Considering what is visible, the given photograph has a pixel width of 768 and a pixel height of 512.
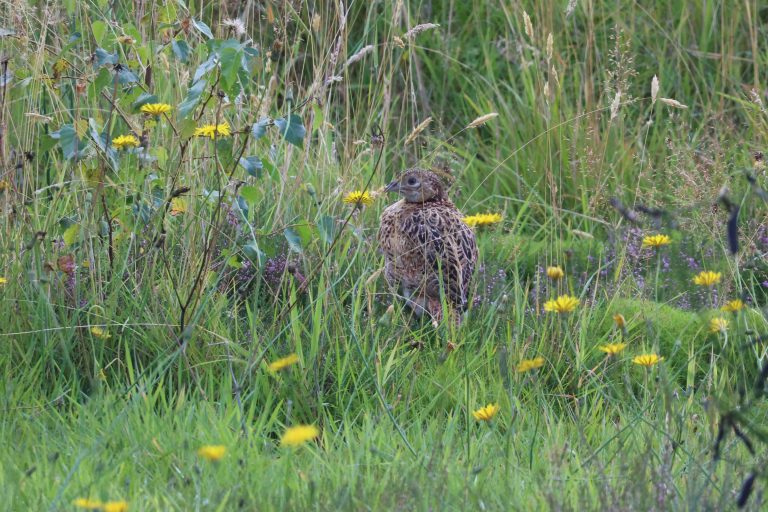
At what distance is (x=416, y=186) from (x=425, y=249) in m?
0.46

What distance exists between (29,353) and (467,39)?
419cm

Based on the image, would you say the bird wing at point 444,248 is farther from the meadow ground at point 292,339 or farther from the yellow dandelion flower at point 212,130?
the yellow dandelion flower at point 212,130

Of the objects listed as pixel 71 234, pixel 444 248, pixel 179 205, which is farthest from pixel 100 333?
pixel 444 248

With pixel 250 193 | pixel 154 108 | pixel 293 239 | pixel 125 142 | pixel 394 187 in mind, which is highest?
pixel 154 108

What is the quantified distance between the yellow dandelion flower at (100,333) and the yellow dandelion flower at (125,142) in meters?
0.59

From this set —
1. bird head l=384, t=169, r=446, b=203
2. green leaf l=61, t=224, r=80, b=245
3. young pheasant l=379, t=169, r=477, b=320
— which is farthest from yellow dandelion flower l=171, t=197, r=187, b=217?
bird head l=384, t=169, r=446, b=203

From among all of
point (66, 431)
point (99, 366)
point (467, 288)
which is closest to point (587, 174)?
point (467, 288)

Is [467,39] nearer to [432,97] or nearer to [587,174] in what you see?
[432,97]

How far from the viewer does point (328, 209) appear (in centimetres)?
454

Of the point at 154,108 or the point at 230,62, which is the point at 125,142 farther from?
the point at 230,62

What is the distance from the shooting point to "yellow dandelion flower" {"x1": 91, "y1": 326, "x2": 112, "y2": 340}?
11.5 ft

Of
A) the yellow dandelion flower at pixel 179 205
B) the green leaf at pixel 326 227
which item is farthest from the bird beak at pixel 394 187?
the green leaf at pixel 326 227

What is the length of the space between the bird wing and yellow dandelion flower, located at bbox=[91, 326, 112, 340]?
51.5 inches

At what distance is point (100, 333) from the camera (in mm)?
3492
